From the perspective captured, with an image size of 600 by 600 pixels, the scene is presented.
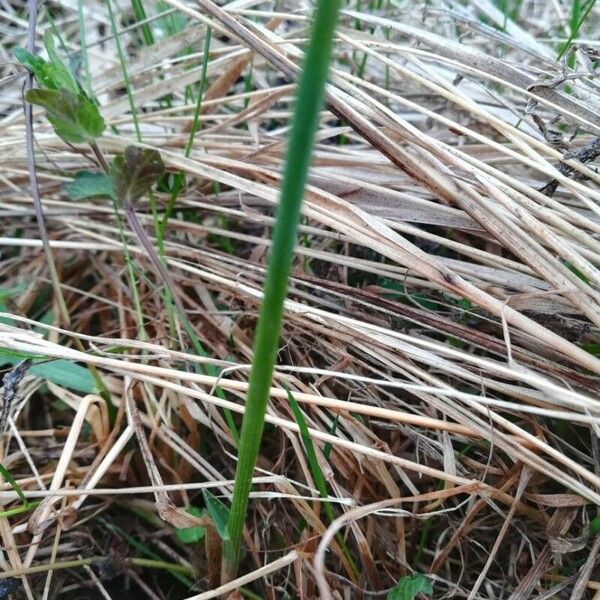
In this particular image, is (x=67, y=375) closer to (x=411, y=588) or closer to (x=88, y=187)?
(x=88, y=187)

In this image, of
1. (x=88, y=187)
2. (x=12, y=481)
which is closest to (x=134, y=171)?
(x=88, y=187)

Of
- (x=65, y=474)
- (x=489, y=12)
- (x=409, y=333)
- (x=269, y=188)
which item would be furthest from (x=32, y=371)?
(x=489, y=12)

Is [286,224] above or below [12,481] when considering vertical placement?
above

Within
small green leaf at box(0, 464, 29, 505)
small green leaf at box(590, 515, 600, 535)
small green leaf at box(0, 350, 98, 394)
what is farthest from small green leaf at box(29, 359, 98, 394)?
small green leaf at box(590, 515, 600, 535)

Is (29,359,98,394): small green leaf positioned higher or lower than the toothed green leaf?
lower

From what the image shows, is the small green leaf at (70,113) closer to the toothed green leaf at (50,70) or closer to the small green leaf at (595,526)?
the toothed green leaf at (50,70)

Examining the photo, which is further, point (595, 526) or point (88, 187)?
point (88, 187)

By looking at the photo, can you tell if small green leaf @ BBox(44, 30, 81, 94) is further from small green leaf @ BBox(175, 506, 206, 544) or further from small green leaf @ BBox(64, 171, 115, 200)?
small green leaf @ BBox(175, 506, 206, 544)

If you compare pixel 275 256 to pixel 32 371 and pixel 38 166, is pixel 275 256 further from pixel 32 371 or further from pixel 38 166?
pixel 38 166
